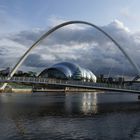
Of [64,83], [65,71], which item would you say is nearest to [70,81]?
[64,83]

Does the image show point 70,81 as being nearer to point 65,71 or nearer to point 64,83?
point 64,83

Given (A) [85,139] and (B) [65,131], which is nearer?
(A) [85,139]

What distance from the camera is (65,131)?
1319 inches

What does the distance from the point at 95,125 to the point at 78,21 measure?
52.8 metres

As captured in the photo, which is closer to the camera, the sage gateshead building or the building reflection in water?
the building reflection in water

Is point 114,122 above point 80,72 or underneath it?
underneath

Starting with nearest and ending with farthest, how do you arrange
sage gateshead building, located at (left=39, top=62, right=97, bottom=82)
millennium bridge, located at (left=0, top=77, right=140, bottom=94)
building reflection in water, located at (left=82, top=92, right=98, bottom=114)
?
1. building reflection in water, located at (left=82, top=92, right=98, bottom=114)
2. millennium bridge, located at (left=0, top=77, right=140, bottom=94)
3. sage gateshead building, located at (left=39, top=62, right=97, bottom=82)

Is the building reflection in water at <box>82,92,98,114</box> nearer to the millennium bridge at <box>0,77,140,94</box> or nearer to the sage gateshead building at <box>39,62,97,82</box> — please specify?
the millennium bridge at <box>0,77,140,94</box>

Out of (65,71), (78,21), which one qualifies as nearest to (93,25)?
(78,21)

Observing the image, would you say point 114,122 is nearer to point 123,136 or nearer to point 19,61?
point 123,136

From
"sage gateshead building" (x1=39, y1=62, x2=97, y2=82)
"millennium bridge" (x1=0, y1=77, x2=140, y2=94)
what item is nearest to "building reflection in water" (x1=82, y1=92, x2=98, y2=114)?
"millennium bridge" (x1=0, y1=77, x2=140, y2=94)

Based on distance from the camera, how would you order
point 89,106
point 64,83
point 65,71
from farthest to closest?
point 65,71, point 64,83, point 89,106

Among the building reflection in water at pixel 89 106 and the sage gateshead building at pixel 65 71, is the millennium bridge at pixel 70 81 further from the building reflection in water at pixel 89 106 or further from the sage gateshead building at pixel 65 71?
the sage gateshead building at pixel 65 71

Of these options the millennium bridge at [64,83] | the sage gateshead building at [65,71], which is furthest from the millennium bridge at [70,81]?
the sage gateshead building at [65,71]
